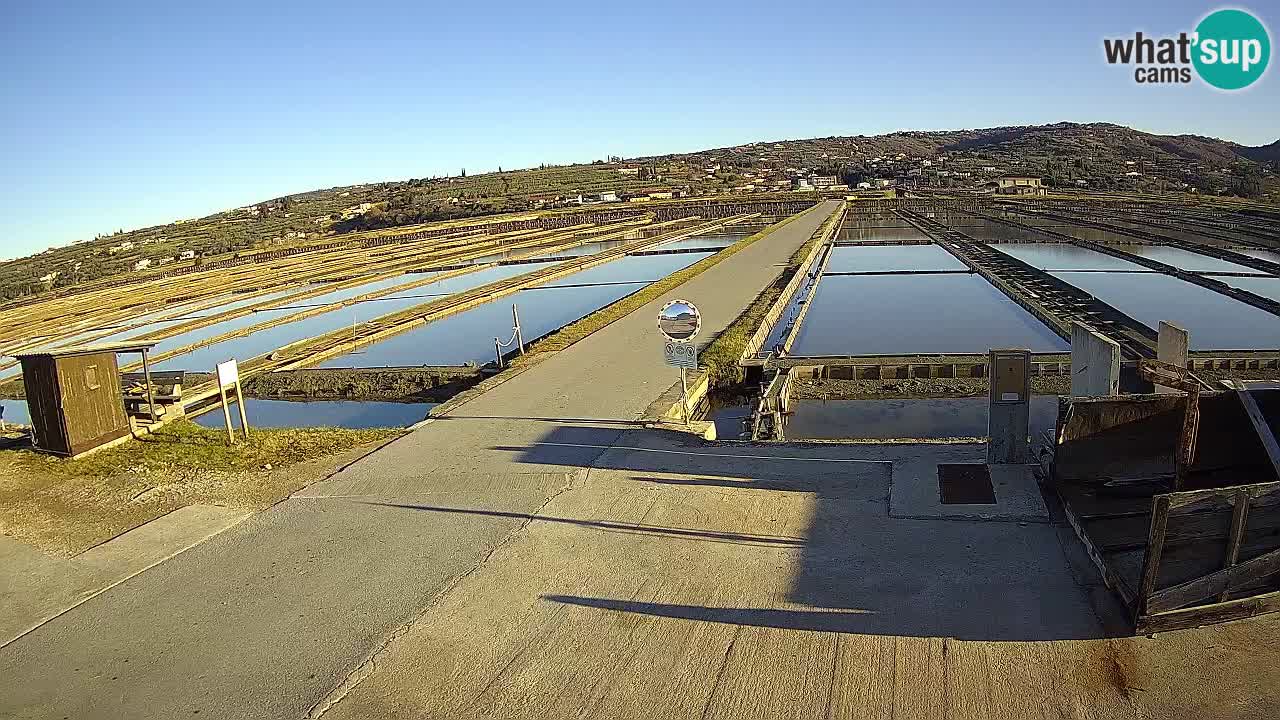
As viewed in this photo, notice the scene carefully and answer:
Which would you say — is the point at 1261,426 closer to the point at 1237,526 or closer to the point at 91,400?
the point at 1237,526

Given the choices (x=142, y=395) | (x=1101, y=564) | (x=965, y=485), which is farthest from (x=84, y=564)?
(x=1101, y=564)

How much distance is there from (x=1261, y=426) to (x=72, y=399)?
1122cm

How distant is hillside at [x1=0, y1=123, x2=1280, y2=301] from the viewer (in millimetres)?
67500

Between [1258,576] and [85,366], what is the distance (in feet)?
36.1

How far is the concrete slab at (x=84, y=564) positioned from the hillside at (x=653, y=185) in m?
46.2

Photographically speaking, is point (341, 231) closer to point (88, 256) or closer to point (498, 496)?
point (88, 256)

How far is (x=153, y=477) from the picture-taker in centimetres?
861

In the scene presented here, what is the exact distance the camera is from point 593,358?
43.1 ft

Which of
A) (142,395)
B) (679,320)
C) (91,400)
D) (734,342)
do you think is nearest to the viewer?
(679,320)

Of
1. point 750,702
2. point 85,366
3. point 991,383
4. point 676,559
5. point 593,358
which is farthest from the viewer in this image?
point 593,358

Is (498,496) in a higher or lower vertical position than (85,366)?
lower

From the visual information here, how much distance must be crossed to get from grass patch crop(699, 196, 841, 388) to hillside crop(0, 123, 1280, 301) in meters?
42.1

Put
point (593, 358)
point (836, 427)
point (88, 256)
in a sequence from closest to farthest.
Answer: point (836, 427), point (593, 358), point (88, 256)

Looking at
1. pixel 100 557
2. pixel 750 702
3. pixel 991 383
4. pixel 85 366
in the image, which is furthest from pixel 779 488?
pixel 85 366
